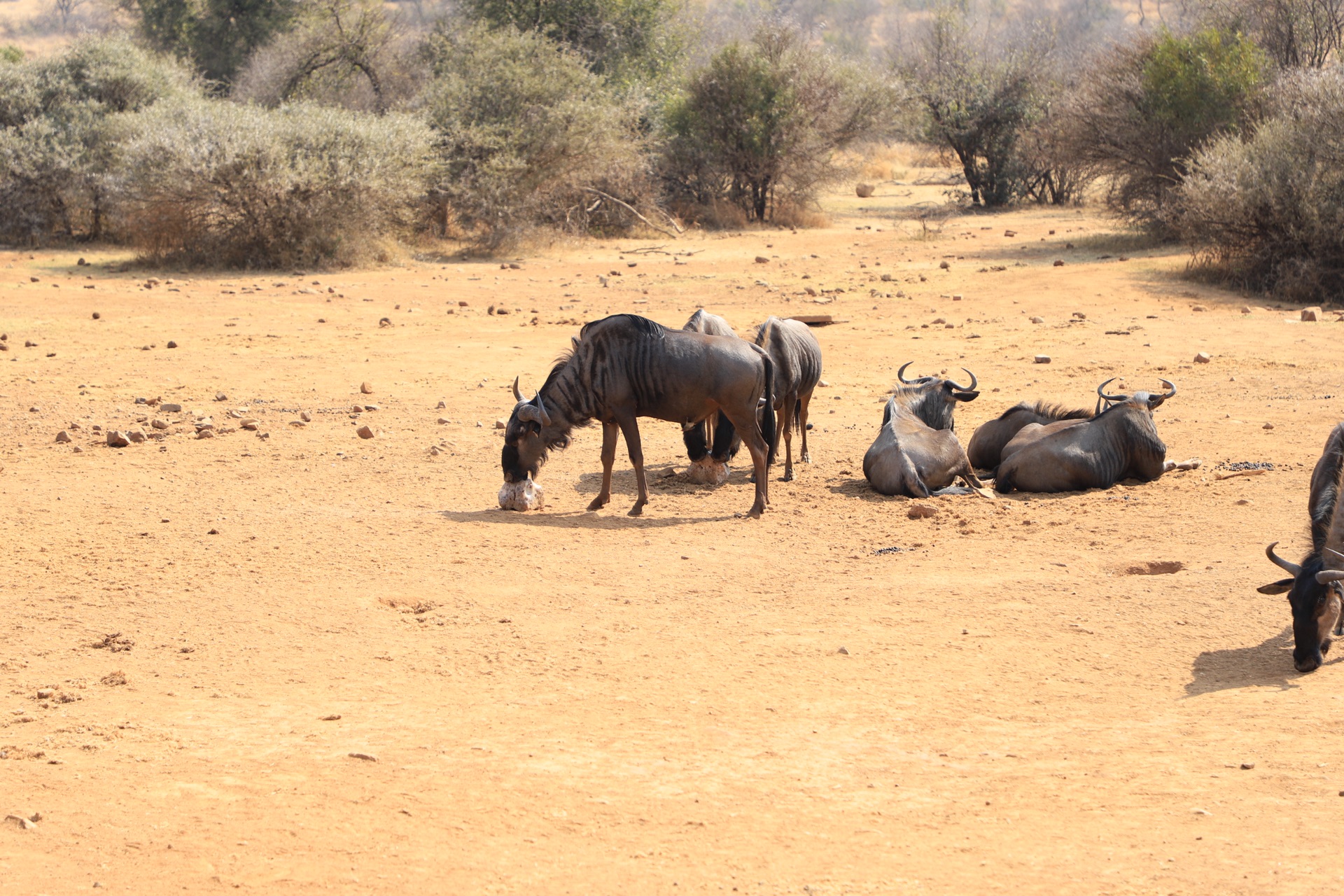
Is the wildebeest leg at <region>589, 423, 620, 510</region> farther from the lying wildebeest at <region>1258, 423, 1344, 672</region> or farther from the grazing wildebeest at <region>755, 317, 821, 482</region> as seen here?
the lying wildebeest at <region>1258, 423, 1344, 672</region>

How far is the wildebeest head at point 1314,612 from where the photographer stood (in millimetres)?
5750

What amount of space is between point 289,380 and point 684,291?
781 cm

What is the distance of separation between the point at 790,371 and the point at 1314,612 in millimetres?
4540

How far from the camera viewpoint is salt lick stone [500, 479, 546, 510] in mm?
8734

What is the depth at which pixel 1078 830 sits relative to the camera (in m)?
4.29

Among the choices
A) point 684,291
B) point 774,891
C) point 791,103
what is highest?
point 791,103

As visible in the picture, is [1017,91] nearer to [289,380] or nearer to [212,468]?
[289,380]

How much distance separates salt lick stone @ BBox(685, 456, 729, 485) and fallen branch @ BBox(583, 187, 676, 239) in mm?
17808

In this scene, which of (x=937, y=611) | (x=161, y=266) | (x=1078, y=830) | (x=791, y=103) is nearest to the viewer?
(x=1078, y=830)

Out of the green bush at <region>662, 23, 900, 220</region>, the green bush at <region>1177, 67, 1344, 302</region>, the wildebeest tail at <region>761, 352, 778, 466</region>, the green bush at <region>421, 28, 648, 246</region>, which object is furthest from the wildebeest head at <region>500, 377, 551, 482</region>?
the green bush at <region>662, 23, 900, 220</region>

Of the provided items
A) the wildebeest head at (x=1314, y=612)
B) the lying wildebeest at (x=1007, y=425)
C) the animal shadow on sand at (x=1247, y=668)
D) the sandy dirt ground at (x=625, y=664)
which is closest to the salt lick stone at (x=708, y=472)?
the sandy dirt ground at (x=625, y=664)

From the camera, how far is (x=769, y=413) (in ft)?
30.1

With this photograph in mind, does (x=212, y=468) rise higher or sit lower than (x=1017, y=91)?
lower

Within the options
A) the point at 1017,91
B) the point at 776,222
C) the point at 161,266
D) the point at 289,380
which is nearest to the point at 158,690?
the point at 289,380
